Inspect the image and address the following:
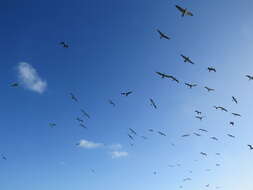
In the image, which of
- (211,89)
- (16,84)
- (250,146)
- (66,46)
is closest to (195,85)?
(211,89)

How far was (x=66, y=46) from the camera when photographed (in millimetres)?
52406

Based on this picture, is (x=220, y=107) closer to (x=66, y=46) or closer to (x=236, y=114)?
(x=236, y=114)

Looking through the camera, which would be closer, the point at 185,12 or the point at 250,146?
the point at 185,12

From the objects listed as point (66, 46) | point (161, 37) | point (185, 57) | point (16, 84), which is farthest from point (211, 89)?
point (16, 84)

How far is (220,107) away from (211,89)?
4077mm

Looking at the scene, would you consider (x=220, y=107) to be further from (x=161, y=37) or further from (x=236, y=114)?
(x=161, y=37)

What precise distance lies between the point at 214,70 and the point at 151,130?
14461 millimetres

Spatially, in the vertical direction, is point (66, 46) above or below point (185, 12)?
below

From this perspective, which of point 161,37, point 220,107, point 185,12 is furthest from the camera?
point 220,107

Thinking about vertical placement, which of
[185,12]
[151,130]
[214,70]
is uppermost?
[185,12]

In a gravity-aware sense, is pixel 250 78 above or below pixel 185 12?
below

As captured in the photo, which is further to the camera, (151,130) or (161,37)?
(151,130)

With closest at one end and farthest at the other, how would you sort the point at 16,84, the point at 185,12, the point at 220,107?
1. the point at 185,12
2. the point at 220,107
3. the point at 16,84

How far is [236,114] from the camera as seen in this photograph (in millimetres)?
51188
